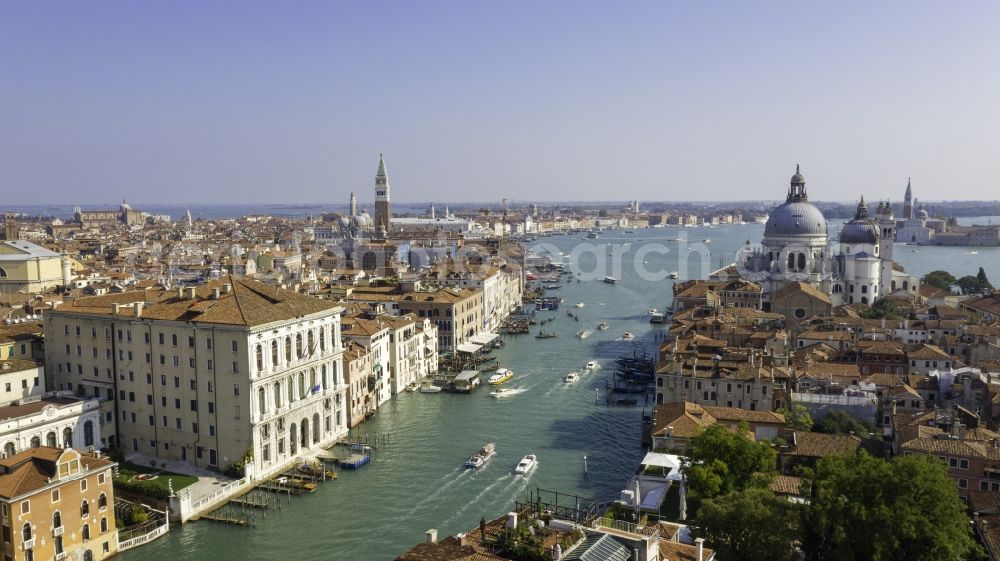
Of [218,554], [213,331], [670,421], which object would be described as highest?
[213,331]

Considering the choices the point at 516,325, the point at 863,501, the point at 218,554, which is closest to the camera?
the point at 863,501

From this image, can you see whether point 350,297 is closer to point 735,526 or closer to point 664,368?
point 664,368

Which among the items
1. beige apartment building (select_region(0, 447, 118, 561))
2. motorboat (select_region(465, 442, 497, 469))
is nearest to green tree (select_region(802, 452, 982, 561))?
motorboat (select_region(465, 442, 497, 469))

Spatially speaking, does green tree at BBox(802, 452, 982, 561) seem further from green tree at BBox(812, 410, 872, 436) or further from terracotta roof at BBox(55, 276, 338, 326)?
terracotta roof at BBox(55, 276, 338, 326)

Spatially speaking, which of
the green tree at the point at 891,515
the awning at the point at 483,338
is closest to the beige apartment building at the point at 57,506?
the green tree at the point at 891,515

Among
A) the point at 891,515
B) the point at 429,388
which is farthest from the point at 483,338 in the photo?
the point at 891,515

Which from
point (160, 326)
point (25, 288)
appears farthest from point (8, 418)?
point (25, 288)
